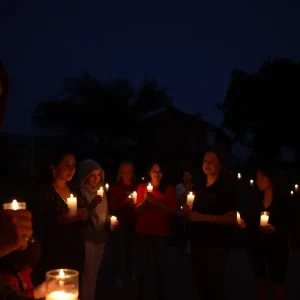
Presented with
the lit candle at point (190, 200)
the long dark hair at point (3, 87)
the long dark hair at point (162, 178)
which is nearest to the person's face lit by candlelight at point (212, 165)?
the lit candle at point (190, 200)

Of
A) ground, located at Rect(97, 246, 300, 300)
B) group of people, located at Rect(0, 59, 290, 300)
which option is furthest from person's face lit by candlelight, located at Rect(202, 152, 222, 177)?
ground, located at Rect(97, 246, 300, 300)

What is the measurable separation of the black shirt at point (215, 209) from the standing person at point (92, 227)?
1059mm

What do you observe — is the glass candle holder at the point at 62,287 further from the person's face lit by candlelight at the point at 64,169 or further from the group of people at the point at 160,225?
the person's face lit by candlelight at the point at 64,169

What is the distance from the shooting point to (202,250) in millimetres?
4363

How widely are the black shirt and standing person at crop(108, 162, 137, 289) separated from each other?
81.4 inches

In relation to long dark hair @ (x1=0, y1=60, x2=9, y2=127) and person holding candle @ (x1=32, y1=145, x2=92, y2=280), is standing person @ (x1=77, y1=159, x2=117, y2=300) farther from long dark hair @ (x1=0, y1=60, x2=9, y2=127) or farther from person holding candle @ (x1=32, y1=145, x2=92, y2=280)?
long dark hair @ (x1=0, y1=60, x2=9, y2=127)

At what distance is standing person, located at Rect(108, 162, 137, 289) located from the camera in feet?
21.7

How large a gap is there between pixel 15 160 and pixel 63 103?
12.6 meters

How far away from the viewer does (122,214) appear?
669 cm

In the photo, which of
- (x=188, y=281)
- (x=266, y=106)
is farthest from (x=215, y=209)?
(x=266, y=106)

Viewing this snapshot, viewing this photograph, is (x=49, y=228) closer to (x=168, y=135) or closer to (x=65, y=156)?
(x=65, y=156)

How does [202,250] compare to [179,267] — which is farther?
[179,267]

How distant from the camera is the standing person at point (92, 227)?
459 cm

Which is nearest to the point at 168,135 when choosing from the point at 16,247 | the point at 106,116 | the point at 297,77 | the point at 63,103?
the point at 106,116
